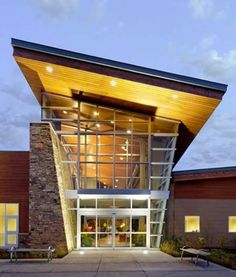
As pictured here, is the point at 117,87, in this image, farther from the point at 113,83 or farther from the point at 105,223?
the point at 105,223

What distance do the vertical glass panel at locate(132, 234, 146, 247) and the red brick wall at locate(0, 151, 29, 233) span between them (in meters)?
5.85

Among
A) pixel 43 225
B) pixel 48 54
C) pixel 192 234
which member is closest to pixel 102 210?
pixel 43 225

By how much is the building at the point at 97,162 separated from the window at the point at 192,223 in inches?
97.1

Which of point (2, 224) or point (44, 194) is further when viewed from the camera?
point (2, 224)

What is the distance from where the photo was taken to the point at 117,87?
20.7m

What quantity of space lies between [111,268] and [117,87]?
830cm

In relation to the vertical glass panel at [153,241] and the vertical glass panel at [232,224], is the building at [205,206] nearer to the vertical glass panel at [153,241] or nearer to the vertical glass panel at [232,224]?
the vertical glass panel at [232,224]

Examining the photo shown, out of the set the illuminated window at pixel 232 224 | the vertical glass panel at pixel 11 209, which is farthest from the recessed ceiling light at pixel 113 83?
the illuminated window at pixel 232 224

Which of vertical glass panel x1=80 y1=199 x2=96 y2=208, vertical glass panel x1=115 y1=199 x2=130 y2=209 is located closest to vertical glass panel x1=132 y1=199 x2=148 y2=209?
vertical glass panel x1=115 y1=199 x2=130 y2=209

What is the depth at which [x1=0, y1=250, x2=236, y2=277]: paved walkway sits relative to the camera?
1416cm

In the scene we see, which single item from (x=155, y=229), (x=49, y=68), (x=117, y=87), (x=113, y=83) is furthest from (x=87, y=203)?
(x=49, y=68)

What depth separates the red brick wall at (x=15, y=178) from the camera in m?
23.2

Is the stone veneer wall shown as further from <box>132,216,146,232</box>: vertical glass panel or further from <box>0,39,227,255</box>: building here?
<box>132,216,146,232</box>: vertical glass panel

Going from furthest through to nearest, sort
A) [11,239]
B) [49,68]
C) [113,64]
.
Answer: [11,239] < [49,68] < [113,64]
